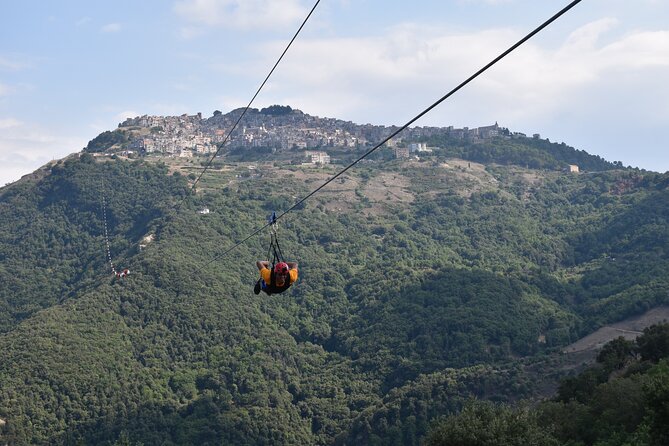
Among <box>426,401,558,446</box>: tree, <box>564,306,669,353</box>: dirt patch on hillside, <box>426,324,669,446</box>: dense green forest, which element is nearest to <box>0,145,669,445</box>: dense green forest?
<box>426,401,558,446</box>: tree

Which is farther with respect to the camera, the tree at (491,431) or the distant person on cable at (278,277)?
the tree at (491,431)

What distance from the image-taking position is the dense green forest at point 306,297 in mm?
86125

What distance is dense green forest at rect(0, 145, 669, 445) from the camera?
8612cm

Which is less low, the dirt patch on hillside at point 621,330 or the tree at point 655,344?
the tree at point 655,344

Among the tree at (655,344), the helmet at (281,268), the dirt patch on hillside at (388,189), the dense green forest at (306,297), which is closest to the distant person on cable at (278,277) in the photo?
the helmet at (281,268)

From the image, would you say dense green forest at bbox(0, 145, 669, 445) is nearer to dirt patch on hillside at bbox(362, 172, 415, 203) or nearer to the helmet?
dirt patch on hillside at bbox(362, 172, 415, 203)

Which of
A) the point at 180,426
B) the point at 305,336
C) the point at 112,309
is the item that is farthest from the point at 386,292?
the point at 180,426

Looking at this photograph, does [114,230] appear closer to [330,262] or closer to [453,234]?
[330,262]

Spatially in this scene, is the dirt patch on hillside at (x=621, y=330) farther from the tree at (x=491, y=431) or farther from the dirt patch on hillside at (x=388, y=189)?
the dirt patch on hillside at (x=388, y=189)

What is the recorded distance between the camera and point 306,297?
128500mm

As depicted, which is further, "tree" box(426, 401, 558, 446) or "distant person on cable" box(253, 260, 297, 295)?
"tree" box(426, 401, 558, 446)

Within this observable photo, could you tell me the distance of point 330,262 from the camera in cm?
14262

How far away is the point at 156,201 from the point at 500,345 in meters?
81.6

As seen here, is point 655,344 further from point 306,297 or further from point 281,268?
point 306,297
